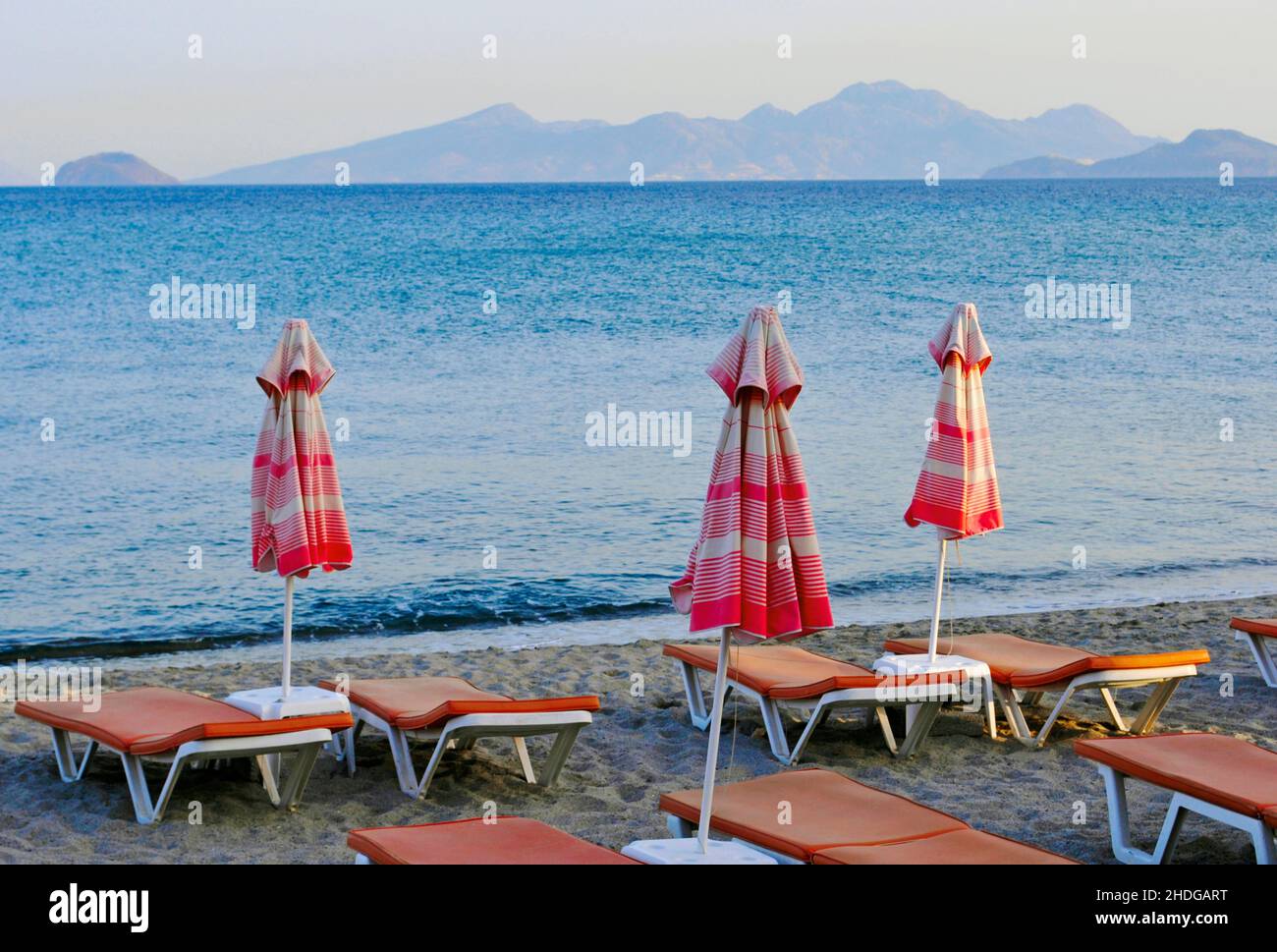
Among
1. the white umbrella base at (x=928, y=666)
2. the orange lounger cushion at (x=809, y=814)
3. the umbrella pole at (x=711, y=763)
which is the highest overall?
the umbrella pole at (x=711, y=763)

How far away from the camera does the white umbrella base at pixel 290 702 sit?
21.6 ft

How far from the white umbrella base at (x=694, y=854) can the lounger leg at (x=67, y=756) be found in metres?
3.12

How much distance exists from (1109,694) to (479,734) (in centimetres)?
380

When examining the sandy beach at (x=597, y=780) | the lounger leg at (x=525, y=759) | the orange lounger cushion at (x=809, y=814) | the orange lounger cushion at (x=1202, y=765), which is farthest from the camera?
the lounger leg at (x=525, y=759)

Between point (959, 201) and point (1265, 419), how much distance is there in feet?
161

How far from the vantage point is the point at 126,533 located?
1459cm

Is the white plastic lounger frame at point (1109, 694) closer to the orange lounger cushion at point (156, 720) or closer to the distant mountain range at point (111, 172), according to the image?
the orange lounger cushion at point (156, 720)

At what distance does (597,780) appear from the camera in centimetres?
703

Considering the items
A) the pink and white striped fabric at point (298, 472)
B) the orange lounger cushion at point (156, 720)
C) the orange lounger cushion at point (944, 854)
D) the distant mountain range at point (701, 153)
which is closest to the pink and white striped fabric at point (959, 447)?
the orange lounger cushion at point (944, 854)

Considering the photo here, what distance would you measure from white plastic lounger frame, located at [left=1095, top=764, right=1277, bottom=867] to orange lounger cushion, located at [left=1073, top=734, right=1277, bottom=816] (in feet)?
0.12

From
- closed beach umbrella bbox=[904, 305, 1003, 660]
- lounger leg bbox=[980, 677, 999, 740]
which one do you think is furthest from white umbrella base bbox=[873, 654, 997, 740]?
closed beach umbrella bbox=[904, 305, 1003, 660]
